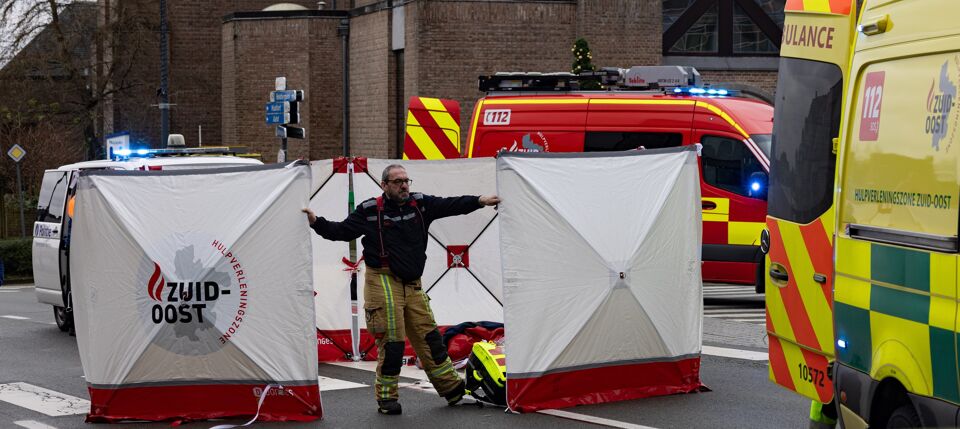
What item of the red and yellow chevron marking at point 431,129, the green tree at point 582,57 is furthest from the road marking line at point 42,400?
the green tree at point 582,57

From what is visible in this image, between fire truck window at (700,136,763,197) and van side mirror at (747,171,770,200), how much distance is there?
4cm

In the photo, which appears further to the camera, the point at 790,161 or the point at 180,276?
→ the point at 180,276

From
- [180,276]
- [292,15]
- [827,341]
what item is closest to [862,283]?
[827,341]

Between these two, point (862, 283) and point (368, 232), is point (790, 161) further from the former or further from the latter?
point (368, 232)

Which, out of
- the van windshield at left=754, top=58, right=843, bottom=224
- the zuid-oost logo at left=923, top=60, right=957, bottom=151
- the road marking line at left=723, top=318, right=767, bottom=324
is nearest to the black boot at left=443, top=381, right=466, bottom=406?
the van windshield at left=754, top=58, right=843, bottom=224

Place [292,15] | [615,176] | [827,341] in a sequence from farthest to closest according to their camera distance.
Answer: [292,15], [615,176], [827,341]

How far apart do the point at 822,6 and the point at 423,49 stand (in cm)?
2481

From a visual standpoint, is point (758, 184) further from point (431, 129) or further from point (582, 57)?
point (582, 57)

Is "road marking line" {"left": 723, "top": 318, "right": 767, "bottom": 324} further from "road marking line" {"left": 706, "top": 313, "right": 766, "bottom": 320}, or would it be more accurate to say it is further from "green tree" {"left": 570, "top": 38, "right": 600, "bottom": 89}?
"green tree" {"left": 570, "top": 38, "right": 600, "bottom": 89}

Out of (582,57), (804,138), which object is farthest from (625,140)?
(582,57)

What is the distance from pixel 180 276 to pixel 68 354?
456 centimetres

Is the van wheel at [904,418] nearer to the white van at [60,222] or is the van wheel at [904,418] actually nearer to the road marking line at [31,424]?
the road marking line at [31,424]

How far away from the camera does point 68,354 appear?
13195 mm

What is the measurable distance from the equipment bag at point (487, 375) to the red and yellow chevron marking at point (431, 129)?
347 inches
